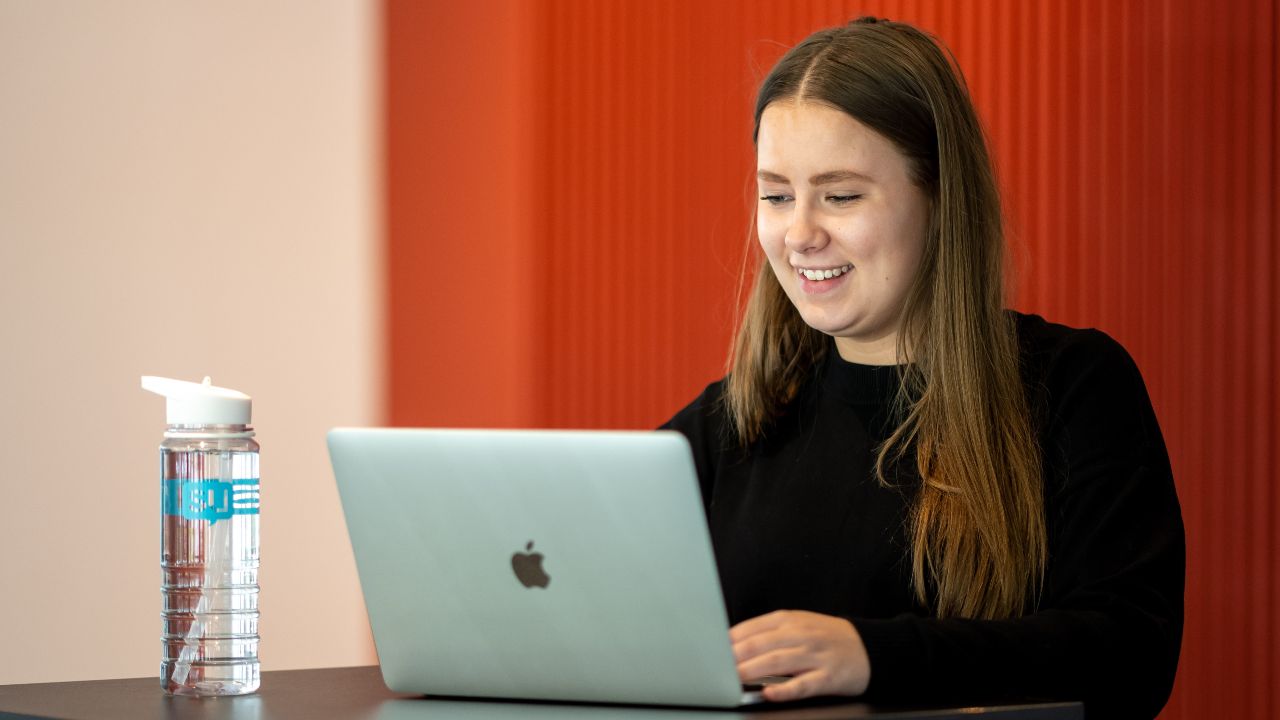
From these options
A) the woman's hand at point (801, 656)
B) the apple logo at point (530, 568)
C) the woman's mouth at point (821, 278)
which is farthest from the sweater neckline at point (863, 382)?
the apple logo at point (530, 568)

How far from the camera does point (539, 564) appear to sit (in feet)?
3.83

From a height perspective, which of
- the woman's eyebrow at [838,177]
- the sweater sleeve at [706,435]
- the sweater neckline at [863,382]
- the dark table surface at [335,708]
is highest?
the woman's eyebrow at [838,177]

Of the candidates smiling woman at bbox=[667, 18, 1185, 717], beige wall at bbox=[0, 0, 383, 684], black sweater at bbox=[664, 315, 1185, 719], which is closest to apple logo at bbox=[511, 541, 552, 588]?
black sweater at bbox=[664, 315, 1185, 719]

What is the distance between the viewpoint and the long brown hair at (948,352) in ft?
5.19

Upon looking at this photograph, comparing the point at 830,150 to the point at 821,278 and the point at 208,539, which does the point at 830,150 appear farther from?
the point at 208,539

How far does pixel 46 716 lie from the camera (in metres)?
1.17

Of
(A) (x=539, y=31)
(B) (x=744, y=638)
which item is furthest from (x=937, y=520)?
(A) (x=539, y=31)

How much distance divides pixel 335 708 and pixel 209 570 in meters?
0.24

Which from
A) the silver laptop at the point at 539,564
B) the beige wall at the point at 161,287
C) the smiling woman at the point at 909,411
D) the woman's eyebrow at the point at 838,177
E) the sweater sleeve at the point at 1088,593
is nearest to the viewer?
the silver laptop at the point at 539,564

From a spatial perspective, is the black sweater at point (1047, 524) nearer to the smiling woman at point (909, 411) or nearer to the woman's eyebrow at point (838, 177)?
the smiling woman at point (909, 411)

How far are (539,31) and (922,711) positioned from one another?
79.2 inches

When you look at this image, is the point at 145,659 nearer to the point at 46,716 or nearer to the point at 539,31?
the point at 539,31

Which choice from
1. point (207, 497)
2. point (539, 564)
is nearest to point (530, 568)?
point (539, 564)

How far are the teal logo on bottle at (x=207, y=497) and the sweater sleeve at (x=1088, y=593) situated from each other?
56 cm
